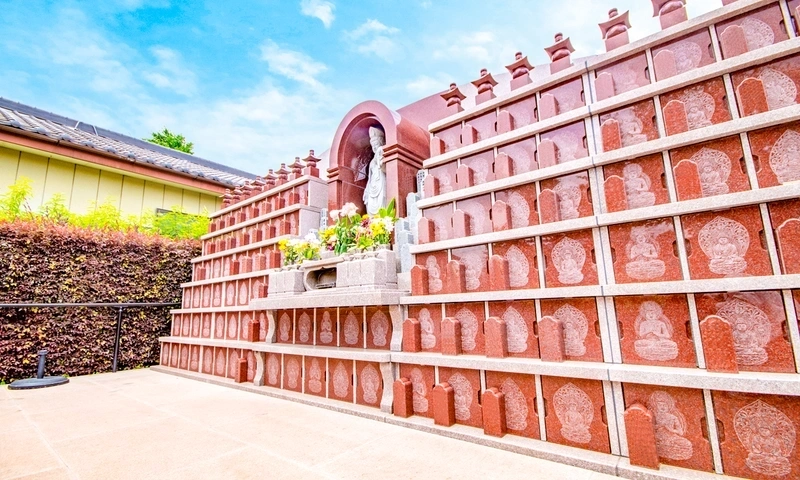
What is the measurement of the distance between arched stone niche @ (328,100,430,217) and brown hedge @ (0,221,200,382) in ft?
13.9

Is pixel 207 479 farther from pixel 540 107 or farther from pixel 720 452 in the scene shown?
pixel 540 107

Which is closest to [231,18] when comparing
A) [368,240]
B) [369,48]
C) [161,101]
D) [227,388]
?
[369,48]

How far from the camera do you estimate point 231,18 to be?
5.98 m

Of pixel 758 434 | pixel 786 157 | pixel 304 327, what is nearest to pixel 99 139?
pixel 304 327

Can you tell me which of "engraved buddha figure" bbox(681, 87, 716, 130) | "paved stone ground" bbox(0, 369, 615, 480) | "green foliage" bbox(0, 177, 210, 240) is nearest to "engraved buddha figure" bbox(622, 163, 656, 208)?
"engraved buddha figure" bbox(681, 87, 716, 130)

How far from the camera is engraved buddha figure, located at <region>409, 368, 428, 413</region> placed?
3203 mm

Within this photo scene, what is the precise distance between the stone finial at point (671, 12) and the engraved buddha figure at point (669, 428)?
8.87 feet

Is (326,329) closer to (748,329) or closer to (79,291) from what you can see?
(748,329)

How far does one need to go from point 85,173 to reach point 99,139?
2379 mm

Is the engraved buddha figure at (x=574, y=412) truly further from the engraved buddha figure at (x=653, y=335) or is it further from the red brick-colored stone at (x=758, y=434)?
the red brick-colored stone at (x=758, y=434)

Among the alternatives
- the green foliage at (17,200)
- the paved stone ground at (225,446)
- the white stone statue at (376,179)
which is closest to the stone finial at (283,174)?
the white stone statue at (376,179)

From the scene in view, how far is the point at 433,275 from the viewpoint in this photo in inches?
137

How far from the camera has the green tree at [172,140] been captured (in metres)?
13.8

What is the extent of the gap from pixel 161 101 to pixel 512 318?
9.69 meters
